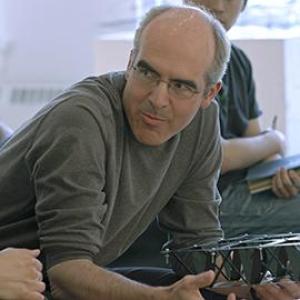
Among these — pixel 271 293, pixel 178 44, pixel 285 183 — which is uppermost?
pixel 178 44

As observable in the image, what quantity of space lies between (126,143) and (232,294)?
Answer: 0.35m

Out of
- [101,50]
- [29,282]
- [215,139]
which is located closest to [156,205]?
[215,139]

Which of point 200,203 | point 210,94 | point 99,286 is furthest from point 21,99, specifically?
point 99,286

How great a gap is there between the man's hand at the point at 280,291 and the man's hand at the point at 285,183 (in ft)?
2.51

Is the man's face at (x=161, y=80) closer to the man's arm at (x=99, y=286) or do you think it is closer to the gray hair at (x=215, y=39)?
the gray hair at (x=215, y=39)

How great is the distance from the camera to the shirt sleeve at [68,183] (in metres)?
1.36

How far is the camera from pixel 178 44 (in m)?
1.44

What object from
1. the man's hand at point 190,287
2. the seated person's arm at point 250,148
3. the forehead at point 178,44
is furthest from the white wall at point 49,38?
the man's hand at point 190,287

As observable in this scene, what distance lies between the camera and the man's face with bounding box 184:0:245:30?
221 cm

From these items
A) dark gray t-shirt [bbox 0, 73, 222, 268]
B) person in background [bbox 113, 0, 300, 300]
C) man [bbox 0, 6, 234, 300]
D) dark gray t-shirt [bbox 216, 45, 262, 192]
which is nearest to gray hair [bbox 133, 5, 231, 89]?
man [bbox 0, 6, 234, 300]

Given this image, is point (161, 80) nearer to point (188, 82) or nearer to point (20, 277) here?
point (188, 82)

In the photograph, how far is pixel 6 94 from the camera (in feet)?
11.8

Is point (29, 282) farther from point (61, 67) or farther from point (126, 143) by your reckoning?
point (61, 67)

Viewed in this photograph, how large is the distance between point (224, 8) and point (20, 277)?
4.01 ft
